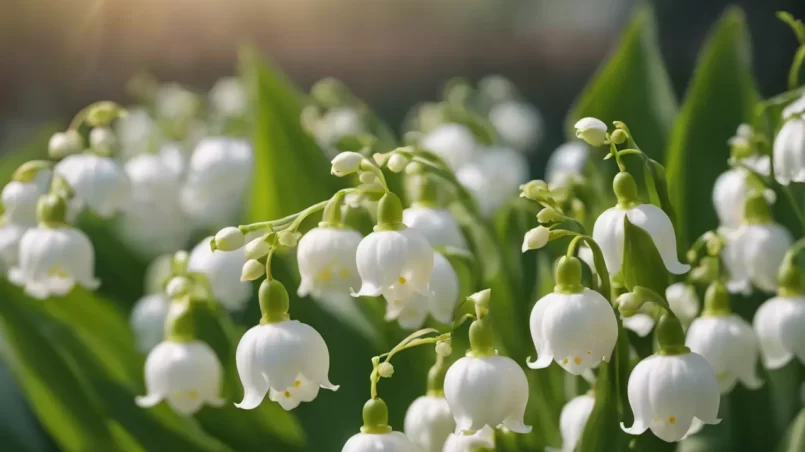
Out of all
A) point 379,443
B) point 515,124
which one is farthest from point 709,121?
point 515,124

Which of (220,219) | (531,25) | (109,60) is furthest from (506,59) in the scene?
(220,219)

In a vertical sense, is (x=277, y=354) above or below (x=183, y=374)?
above

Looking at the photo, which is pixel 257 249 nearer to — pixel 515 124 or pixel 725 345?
pixel 725 345

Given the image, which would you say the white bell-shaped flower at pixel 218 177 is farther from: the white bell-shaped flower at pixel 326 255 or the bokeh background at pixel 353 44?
the bokeh background at pixel 353 44

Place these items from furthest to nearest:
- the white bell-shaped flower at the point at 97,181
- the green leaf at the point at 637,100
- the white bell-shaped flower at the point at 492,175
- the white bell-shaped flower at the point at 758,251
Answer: the white bell-shaped flower at the point at 492,175 → the green leaf at the point at 637,100 → the white bell-shaped flower at the point at 97,181 → the white bell-shaped flower at the point at 758,251

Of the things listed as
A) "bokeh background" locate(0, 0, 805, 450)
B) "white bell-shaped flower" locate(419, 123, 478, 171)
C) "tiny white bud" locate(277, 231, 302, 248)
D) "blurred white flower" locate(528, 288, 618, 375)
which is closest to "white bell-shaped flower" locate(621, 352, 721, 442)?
"blurred white flower" locate(528, 288, 618, 375)

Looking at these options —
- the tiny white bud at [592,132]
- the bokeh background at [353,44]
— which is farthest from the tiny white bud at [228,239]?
the bokeh background at [353,44]

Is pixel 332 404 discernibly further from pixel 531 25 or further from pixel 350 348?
pixel 531 25
